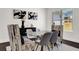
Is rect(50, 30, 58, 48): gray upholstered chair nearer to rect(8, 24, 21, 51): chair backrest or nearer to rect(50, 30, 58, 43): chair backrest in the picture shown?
rect(50, 30, 58, 43): chair backrest

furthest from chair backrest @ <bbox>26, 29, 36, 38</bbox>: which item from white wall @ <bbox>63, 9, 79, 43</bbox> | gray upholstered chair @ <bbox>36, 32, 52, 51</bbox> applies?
white wall @ <bbox>63, 9, 79, 43</bbox>

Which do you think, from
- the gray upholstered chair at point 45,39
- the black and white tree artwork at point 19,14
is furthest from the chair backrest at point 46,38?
the black and white tree artwork at point 19,14

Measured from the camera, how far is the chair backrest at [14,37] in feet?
4.91

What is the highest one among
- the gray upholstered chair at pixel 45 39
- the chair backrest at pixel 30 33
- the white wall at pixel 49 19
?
the white wall at pixel 49 19

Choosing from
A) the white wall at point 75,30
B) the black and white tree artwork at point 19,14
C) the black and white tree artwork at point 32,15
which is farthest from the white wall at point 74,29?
the black and white tree artwork at point 19,14

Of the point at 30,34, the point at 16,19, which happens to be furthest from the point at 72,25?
the point at 16,19

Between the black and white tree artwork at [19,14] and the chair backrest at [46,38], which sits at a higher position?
the black and white tree artwork at [19,14]

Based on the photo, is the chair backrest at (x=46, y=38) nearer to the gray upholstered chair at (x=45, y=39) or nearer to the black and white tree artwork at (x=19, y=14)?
the gray upholstered chair at (x=45, y=39)

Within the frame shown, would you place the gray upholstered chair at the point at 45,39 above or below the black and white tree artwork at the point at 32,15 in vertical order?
below

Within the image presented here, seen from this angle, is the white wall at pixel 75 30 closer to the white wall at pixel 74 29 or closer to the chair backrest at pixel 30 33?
the white wall at pixel 74 29

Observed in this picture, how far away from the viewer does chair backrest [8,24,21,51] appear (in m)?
1.50

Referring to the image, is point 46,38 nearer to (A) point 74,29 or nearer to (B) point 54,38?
(B) point 54,38
